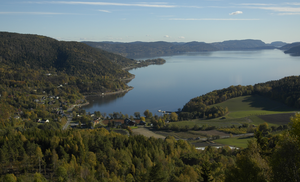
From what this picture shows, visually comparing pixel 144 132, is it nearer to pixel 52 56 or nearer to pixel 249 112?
pixel 249 112

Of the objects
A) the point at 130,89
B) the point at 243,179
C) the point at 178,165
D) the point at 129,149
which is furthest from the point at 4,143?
the point at 130,89

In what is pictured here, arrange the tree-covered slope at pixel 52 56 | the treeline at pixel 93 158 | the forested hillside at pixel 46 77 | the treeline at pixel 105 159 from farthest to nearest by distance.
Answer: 1. the tree-covered slope at pixel 52 56
2. the forested hillside at pixel 46 77
3. the treeline at pixel 93 158
4. the treeline at pixel 105 159

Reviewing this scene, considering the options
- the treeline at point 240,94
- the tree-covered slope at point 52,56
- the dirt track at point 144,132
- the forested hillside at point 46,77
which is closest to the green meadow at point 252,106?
the treeline at point 240,94

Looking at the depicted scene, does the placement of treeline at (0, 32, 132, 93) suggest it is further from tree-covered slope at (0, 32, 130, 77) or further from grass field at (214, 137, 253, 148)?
grass field at (214, 137, 253, 148)

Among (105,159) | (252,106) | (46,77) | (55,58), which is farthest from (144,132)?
(55,58)

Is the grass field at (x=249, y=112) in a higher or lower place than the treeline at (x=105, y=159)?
lower

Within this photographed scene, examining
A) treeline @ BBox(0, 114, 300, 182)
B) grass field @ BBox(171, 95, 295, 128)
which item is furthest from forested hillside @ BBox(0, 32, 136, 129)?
grass field @ BBox(171, 95, 295, 128)

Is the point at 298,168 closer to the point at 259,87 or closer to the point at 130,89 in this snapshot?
the point at 259,87

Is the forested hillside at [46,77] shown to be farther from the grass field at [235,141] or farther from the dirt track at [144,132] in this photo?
the grass field at [235,141]
